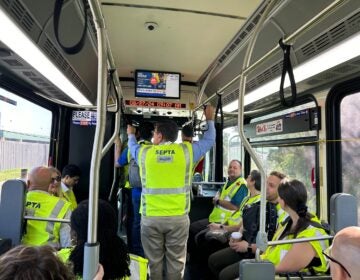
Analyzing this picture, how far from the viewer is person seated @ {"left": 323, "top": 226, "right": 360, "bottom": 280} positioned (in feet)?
3.49

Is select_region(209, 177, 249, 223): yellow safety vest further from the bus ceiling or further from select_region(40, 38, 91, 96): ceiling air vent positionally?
select_region(40, 38, 91, 96): ceiling air vent

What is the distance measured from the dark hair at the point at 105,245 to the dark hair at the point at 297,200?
4.12 feet

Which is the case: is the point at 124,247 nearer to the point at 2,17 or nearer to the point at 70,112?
the point at 2,17

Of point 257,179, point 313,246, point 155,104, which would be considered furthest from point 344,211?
point 155,104

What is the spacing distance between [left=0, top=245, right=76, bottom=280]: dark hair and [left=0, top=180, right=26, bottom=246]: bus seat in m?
1.20

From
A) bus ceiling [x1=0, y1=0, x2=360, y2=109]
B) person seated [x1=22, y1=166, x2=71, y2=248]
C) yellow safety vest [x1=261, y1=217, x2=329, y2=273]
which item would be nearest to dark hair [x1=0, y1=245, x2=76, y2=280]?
bus ceiling [x1=0, y1=0, x2=360, y2=109]

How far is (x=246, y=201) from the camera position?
3541 millimetres

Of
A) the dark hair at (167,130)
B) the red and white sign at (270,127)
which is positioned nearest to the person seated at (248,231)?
the red and white sign at (270,127)

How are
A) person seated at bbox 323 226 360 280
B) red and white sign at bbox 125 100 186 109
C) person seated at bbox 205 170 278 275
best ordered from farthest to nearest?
red and white sign at bbox 125 100 186 109 → person seated at bbox 205 170 278 275 → person seated at bbox 323 226 360 280

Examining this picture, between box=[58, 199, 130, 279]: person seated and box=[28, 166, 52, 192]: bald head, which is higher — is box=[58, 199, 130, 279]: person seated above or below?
below

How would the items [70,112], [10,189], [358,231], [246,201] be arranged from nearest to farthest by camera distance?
[358,231] → [10,189] → [246,201] → [70,112]

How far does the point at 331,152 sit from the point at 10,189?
261 centimetres

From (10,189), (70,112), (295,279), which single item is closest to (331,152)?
(295,279)

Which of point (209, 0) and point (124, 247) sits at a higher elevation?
point (209, 0)
